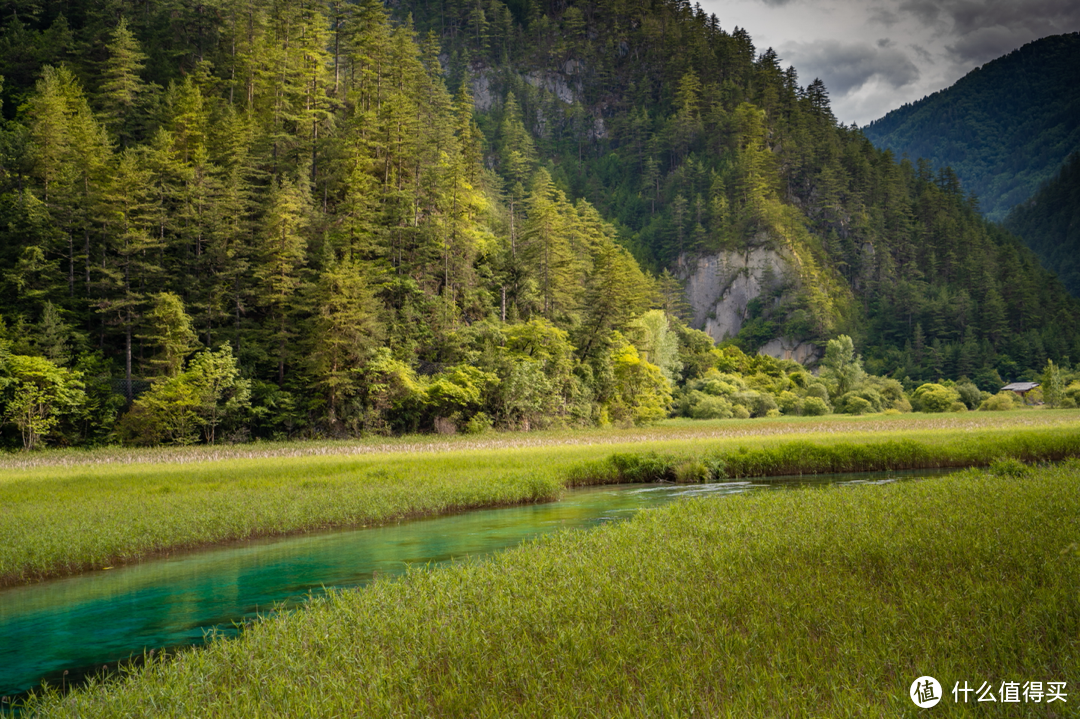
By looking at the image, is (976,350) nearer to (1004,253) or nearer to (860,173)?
(1004,253)

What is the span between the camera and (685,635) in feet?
24.3

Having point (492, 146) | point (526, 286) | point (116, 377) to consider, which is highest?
point (492, 146)

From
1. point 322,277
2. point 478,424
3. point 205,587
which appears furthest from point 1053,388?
point 205,587

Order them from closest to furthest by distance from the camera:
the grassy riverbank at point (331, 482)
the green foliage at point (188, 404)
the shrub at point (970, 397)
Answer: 1. the grassy riverbank at point (331, 482)
2. the green foliage at point (188, 404)
3. the shrub at point (970, 397)

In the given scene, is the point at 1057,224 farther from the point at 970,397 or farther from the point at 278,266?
the point at 278,266

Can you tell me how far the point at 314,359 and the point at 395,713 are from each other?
47.9 metres

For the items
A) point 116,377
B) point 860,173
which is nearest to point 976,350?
point 860,173

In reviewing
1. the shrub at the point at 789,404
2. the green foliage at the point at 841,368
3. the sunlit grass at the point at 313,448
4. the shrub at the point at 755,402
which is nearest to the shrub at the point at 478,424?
the sunlit grass at the point at 313,448

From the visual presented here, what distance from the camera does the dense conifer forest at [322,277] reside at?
1950 inches

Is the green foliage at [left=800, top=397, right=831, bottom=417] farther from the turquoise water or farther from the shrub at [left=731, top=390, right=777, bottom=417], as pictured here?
the turquoise water

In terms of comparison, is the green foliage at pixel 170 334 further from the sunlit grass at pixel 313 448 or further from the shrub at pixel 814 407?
the shrub at pixel 814 407

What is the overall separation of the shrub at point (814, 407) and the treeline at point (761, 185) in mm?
32233

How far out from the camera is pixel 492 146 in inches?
5433

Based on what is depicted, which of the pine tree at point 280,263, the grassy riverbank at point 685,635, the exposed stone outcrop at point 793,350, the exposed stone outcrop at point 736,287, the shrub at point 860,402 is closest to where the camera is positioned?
the grassy riverbank at point 685,635
